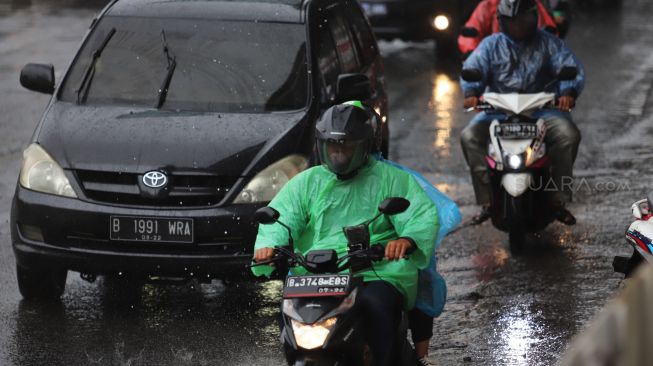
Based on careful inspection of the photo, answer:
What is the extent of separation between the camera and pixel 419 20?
19.1m

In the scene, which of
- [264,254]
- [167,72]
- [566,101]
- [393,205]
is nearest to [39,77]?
[167,72]

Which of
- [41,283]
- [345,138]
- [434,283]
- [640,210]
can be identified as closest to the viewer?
[345,138]

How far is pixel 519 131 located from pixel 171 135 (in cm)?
254

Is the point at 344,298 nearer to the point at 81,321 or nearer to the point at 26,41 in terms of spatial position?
the point at 81,321

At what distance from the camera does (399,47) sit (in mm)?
20984

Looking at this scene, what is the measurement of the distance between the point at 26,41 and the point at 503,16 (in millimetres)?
12246

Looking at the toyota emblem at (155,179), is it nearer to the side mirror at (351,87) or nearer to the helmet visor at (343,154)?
the side mirror at (351,87)

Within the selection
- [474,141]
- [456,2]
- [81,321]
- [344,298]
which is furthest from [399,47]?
[344,298]

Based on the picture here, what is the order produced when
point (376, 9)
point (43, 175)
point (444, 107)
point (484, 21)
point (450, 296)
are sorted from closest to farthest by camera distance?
point (43, 175)
point (450, 296)
point (484, 21)
point (444, 107)
point (376, 9)

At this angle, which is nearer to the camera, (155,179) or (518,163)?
(155,179)

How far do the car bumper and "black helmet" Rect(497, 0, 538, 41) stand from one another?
8.89 ft

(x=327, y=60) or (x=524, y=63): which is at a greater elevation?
(x=327, y=60)

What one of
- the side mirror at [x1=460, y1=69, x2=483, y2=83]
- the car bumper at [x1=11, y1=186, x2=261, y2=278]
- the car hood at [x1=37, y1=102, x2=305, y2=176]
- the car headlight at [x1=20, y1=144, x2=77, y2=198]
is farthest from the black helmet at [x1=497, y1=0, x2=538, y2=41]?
the car headlight at [x1=20, y1=144, x2=77, y2=198]

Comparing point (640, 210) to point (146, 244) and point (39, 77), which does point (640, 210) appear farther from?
point (39, 77)
